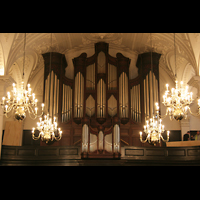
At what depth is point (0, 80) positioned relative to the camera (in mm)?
10367

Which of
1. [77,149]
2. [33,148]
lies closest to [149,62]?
[77,149]

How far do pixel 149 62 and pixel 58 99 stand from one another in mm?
4234

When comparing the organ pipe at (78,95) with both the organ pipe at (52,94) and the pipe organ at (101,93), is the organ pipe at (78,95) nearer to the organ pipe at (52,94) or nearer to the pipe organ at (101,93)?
the pipe organ at (101,93)

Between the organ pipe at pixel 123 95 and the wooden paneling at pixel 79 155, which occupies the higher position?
the organ pipe at pixel 123 95

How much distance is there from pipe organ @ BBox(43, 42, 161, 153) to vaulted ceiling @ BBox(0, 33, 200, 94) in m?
0.44

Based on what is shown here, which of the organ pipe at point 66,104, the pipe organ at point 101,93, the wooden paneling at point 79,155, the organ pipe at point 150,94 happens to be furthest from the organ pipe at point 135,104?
the organ pipe at point 66,104

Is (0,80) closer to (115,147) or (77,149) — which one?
(77,149)

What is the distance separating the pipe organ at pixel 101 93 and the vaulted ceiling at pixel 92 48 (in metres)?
0.44

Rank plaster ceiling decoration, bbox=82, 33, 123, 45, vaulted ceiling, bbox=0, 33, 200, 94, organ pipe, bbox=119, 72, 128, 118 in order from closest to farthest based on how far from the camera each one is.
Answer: vaulted ceiling, bbox=0, 33, 200, 94, organ pipe, bbox=119, 72, 128, 118, plaster ceiling decoration, bbox=82, 33, 123, 45

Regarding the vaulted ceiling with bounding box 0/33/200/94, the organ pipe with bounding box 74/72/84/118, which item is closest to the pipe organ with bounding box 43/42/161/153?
the organ pipe with bounding box 74/72/84/118

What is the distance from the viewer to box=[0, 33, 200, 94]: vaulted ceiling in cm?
1125

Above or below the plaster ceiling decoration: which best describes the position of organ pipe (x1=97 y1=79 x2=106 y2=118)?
below

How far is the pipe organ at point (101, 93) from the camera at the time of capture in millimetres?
12289

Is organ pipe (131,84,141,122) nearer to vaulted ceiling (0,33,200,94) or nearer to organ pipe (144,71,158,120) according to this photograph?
organ pipe (144,71,158,120)
